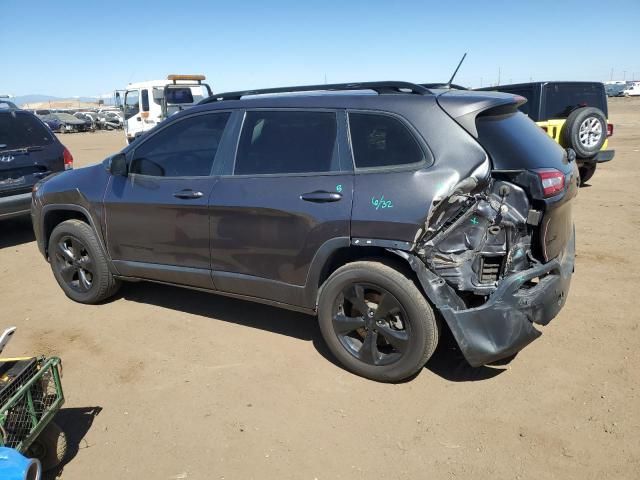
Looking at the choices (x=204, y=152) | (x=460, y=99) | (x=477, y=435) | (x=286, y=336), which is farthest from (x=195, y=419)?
(x=460, y=99)

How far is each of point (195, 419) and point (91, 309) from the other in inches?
85.0

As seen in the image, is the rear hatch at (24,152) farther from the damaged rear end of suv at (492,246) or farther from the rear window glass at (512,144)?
the rear window glass at (512,144)

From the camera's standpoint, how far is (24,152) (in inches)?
272

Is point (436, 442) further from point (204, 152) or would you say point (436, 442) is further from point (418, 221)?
point (204, 152)

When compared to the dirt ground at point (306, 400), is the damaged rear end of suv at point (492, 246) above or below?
above

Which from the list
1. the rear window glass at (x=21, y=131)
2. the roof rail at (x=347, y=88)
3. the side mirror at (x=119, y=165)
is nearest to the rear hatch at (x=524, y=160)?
the roof rail at (x=347, y=88)

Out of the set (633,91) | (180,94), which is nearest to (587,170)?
(180,94)

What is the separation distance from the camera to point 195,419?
3148 millimetres

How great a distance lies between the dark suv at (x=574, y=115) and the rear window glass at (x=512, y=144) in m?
5.14

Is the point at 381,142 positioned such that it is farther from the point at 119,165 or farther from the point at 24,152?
the point at 24,152

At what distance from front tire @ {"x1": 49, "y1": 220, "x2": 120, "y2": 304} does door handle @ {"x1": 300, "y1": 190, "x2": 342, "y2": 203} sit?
2.17 metres

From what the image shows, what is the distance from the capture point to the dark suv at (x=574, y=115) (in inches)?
329

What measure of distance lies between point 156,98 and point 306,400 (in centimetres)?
1756

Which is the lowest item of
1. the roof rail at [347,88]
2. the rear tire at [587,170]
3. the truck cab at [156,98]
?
the rear tire at [587,170]
